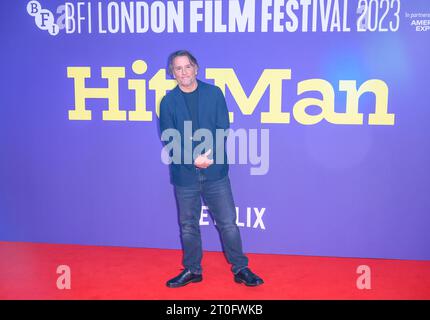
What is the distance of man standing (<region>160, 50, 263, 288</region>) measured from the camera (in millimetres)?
2828

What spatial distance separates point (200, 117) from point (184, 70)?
0.31m

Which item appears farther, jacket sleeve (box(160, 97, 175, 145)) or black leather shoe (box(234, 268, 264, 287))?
black leather shoe (box(234, 268, 264, 287))

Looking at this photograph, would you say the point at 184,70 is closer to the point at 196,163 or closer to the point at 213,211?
the point at 196,163

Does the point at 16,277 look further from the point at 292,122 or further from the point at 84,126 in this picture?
the point at 292,122

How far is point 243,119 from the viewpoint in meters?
3.42

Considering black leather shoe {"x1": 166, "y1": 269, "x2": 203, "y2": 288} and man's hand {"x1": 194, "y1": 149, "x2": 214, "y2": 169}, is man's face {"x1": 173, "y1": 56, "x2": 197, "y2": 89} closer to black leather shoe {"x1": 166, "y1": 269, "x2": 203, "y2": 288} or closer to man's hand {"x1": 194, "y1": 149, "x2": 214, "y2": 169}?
man's hand {"x1": 194, "y1": 149, "x2": 214, "y2": 169}

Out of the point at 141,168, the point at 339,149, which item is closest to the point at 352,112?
the point at 339,149

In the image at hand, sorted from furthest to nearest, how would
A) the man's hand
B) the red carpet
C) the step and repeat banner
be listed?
the step and repeat banner, the red carpet, the man's hand

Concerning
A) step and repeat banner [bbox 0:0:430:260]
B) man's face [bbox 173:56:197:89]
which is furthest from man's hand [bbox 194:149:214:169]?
step and repeat banner [bbox 0:0:430:260]

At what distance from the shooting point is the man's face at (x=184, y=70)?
278 cm

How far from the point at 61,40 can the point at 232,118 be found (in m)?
1.50

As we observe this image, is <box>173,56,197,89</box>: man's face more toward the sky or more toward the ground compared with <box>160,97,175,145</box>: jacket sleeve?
more toward the sky

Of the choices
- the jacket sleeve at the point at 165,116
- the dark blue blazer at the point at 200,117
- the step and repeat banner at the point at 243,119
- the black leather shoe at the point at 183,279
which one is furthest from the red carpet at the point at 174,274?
the jacket sleeve at the point at 165,116
